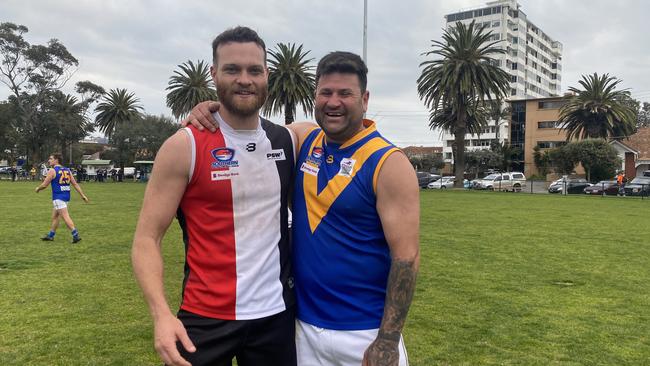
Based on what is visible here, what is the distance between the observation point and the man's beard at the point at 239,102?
2.44 m

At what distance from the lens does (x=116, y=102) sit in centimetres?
7250

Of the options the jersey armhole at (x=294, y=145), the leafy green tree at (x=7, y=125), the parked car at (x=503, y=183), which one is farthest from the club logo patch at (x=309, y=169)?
the leafy green tree at (x=7, y=125)

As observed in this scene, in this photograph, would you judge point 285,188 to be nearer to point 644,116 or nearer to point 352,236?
point 352,236

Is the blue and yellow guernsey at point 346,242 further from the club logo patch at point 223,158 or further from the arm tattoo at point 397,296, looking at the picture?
the club logo patch at point 223,158

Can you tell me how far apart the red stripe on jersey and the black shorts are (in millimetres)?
56

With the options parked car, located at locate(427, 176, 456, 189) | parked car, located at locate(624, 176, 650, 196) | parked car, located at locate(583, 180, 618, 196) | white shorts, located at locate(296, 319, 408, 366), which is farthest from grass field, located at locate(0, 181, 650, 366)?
parked car, located at locate(427, 176, 456, 189)

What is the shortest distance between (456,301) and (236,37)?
536 centimetres

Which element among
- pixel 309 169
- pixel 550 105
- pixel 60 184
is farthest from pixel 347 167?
pixel 550 105

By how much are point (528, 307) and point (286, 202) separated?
5.05m

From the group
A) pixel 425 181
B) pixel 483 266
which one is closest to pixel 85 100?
pixel 425 181

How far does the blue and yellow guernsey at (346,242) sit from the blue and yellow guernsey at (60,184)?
35.6 feet

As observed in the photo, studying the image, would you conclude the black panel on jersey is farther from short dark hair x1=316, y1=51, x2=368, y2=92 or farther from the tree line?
the tree line

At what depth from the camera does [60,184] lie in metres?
11.5

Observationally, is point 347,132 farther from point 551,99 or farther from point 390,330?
point 551,99
